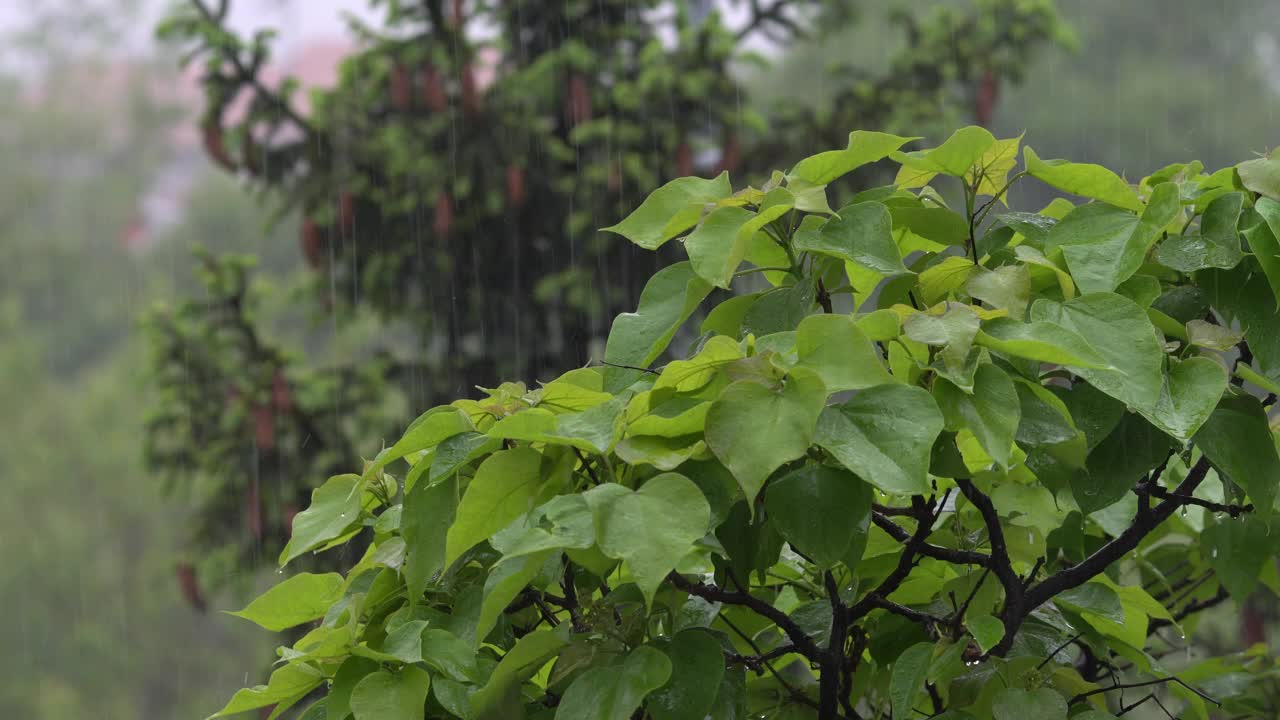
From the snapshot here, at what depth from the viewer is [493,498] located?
46cm

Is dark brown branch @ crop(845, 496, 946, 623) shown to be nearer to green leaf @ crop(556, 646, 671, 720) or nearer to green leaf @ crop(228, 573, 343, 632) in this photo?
green leaf @ crop(556, 646, 671, 720)

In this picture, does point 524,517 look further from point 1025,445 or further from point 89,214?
point 89,214

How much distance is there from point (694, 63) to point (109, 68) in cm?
845

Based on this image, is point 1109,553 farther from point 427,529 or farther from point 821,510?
point 427,529

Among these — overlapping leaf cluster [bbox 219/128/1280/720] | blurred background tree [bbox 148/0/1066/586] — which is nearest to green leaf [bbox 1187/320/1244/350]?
overlapping leaf cluster [bbox 219/128/1280/720]

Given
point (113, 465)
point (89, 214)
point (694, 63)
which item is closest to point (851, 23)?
point (694, 63)

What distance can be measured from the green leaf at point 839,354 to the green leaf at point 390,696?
192mm

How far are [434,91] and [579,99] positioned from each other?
319 millimetres

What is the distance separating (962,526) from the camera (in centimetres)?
66

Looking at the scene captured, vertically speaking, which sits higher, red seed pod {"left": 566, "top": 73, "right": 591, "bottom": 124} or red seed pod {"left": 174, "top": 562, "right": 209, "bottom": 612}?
red seed pod {"left": 566, "top": 73, "right": 591, "bottom": 124}

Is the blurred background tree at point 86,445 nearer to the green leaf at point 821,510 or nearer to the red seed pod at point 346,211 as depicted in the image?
the red seed pod at point 346,211

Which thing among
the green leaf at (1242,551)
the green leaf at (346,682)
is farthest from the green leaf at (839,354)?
the green leaf at (1242,551)

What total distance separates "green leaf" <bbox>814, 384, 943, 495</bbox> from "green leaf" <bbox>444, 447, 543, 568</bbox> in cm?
11

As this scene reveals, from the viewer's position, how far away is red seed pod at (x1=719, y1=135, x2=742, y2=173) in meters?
2.86
